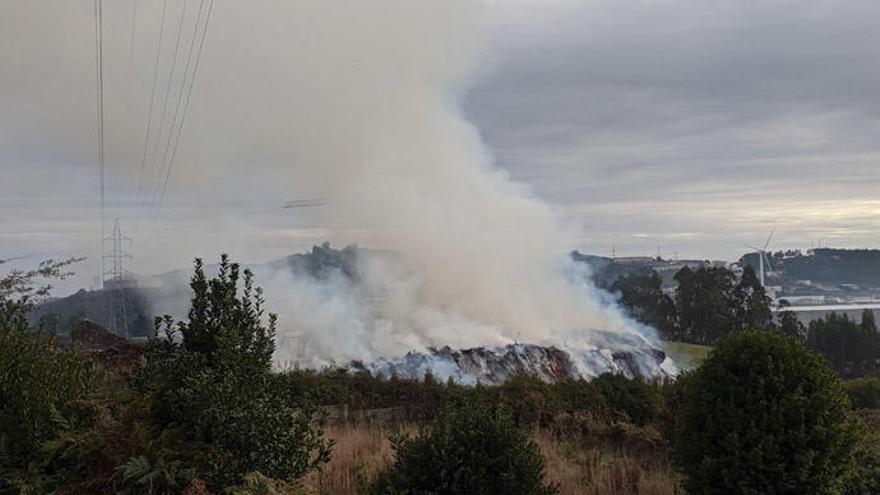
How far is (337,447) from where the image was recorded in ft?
32.6

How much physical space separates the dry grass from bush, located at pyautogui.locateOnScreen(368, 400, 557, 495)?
104 centimetres

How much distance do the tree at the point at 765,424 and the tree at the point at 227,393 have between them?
373cm

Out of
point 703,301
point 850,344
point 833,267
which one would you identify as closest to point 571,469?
point 850,344

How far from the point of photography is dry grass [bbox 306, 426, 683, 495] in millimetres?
8385

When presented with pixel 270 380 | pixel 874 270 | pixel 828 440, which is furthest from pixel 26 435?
pixel 874 270

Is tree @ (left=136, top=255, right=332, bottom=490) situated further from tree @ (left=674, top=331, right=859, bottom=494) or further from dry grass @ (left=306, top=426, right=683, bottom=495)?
tree @ (left=674, top=331, right=859, bottom=494)

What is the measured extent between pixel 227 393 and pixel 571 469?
482 cm

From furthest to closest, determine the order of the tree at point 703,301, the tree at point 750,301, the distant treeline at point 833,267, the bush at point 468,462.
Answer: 1. the distant treeline at point 833,267
2. the tree at point 703,301
3. the tree at point 750,301
4. the bush at point 468,462

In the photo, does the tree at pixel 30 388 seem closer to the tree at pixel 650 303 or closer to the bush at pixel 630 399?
the bush at pixel 630 399

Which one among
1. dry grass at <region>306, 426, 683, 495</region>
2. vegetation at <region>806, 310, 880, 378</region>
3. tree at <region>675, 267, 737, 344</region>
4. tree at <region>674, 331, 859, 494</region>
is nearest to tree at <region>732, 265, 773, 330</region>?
tree at <region>675, 267, 737, 344</region>

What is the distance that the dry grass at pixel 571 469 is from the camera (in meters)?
8.39

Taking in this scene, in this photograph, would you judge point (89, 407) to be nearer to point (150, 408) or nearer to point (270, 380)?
point (150, 408)

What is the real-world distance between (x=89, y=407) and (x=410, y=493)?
2731 mm

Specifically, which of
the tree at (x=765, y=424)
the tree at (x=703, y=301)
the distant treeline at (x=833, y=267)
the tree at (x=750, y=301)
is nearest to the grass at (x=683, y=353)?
the tree at (x=750, y=301)
